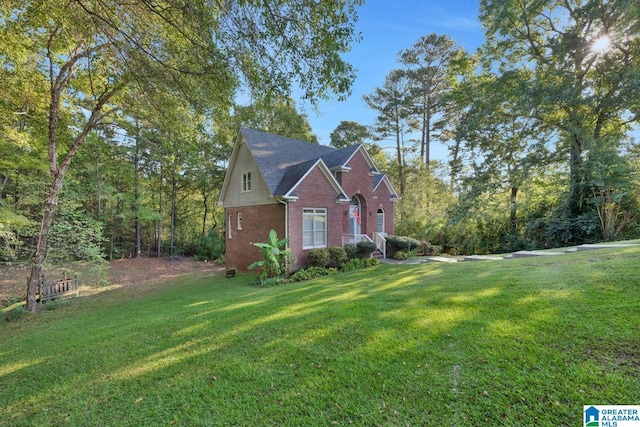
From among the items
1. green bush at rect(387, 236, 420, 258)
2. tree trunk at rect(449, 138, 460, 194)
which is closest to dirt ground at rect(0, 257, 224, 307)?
green bush at rect(387, 236, 420, 258)

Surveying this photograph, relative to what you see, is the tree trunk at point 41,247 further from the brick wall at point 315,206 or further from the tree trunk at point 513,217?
the tree trunk at point 513,217

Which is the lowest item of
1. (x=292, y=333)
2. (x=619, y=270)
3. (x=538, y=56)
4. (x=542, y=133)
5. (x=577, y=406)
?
(x=292, y=333)

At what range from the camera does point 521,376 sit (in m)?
2.63

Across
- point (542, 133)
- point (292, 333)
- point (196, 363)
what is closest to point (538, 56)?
point (542, 133)

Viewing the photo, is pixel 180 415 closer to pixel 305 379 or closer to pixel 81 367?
pixel 305 379

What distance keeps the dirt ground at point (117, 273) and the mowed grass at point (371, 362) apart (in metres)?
7.11

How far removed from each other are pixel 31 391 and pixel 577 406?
20.1 feet

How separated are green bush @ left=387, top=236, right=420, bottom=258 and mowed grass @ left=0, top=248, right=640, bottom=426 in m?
9.76

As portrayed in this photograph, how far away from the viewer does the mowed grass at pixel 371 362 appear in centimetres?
248

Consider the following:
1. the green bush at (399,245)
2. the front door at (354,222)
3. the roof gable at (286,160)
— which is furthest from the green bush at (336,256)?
the green bush at (399,245)

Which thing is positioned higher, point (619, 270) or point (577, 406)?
point (619, 270)

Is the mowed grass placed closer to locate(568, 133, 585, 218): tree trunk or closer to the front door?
locate(568, 133, 585, 218): tree trunk

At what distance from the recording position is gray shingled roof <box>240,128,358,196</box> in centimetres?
1291

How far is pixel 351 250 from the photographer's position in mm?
13797
